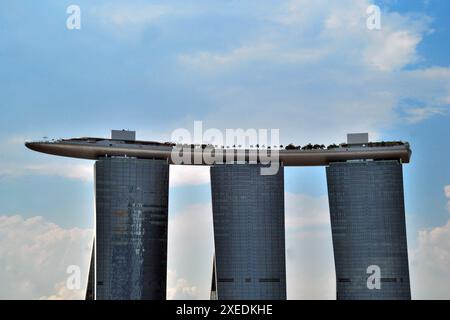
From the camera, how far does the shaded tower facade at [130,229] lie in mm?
Answer: 116062

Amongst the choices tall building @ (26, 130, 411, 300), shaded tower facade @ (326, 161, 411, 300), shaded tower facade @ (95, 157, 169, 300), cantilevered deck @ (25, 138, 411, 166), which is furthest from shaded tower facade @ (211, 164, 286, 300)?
shaded tower facade @ (326, 161, 411, 300)

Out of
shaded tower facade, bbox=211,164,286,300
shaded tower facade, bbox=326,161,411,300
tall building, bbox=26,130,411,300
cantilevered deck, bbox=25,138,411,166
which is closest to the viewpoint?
cantilevered deck, bbox=25,138,411,166

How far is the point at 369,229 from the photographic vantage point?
12006 centimetres

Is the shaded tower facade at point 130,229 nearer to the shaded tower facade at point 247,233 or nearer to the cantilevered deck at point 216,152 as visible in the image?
the cantilevered deck at point 216,152

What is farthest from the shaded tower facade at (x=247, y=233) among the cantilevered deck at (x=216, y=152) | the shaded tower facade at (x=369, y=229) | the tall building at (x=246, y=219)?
the shaded tower facade at (x=369, y=229)

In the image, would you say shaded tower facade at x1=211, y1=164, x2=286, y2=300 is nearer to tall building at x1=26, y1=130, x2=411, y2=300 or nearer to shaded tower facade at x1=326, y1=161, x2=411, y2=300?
tall building at x1=26, y1=130, x2=411, y2=300

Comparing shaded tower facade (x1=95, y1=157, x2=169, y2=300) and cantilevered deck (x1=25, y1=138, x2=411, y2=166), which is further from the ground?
cantilevered deck (x1=25, y1=138, x2=411, y2=166)

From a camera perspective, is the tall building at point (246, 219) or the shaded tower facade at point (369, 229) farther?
the shaded tower facade at point (369, 229)

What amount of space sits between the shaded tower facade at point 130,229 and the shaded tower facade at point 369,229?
2598 cm

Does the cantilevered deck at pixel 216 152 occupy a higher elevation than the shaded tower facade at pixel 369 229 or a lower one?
higher

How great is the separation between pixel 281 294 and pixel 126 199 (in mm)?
26945

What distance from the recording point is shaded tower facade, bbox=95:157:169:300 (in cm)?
11606

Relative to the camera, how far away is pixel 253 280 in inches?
4705

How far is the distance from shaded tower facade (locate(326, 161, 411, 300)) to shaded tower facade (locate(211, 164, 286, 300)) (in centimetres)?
853
